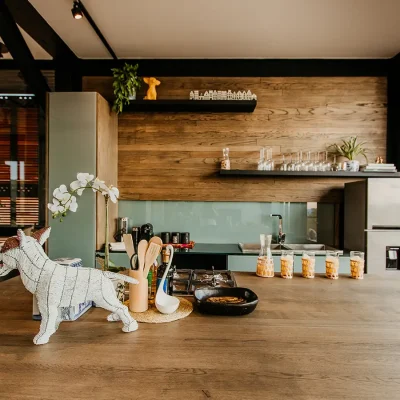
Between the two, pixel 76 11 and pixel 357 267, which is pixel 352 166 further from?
pixel 76 11

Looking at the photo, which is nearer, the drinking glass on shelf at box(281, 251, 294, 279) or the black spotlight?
the drinking glass on shelf at box(281, 251, 294, 279)

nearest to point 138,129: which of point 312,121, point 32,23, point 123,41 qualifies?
point 123,41

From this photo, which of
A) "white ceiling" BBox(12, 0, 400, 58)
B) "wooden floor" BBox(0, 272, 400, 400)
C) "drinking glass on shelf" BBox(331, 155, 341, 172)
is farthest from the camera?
"drinking glass on shelf" BBox(331, 155, 341, 172)

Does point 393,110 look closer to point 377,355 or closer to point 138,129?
point 138,129

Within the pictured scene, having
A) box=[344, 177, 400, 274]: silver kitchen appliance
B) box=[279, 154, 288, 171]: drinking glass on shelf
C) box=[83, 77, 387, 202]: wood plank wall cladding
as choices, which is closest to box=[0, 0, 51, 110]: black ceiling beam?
box=[83, 77, 387, 202]: wood plank wall cladding

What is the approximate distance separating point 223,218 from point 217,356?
2.97 m

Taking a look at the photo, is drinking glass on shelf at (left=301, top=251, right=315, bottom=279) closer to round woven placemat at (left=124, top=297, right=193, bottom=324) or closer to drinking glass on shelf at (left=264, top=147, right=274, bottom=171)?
round woven placemat at (left=124, top=297, right=193, bottom=324)

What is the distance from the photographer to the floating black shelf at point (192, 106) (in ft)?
11.9

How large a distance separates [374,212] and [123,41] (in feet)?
9.89

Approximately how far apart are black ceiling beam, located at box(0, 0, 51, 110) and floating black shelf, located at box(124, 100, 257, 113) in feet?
2.88

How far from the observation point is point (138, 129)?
397cm

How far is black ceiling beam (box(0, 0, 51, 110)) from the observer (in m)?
2.83

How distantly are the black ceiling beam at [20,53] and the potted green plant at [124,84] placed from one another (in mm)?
745

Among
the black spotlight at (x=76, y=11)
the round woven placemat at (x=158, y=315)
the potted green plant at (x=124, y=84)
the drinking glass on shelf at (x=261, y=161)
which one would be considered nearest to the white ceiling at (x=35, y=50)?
the potted green plant at (x=124, y=84)
